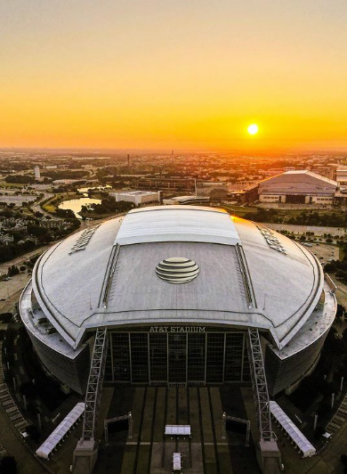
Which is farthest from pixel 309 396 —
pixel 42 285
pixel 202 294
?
pixel 42 285

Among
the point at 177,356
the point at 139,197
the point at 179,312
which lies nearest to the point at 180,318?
the point at 179,312

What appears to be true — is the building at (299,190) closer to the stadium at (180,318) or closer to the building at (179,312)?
the building at (179,312)

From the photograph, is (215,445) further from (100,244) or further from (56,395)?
(100,244)

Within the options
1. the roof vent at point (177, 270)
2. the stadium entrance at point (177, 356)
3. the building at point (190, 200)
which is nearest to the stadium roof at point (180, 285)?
the roof vent at point (177, 270)

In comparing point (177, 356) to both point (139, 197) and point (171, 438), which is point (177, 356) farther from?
point (139, 197)

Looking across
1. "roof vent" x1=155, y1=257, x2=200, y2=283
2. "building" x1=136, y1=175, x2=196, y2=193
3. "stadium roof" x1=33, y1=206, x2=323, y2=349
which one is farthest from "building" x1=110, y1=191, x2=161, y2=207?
"roof vent" x1=155, y1=257, x2=200, y2=283

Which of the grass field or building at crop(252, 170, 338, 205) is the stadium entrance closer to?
the grass field
